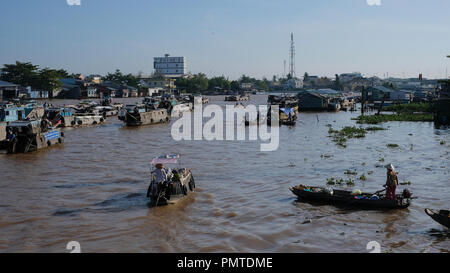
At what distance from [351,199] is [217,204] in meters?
4.55

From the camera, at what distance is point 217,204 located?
1471 centimetres

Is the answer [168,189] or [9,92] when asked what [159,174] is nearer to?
[168,189]

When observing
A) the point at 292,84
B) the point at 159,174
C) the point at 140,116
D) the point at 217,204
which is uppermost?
the point at 292,84

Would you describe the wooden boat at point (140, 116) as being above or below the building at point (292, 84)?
below

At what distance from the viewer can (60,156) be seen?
24.4m

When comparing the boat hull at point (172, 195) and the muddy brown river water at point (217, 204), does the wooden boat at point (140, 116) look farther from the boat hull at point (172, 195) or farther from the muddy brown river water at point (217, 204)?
the boat hull at point (172, 195)

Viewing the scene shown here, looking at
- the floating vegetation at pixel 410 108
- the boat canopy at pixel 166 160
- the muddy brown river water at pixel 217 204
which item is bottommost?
the muddy brown river water at pixel 217 204

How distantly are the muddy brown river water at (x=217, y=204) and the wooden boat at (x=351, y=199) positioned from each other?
0.29 m

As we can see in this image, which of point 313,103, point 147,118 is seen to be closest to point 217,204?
point 147,118

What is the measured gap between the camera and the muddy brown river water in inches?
446

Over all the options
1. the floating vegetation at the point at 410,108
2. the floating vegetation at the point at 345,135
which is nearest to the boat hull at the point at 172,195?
the floating vegetation at the point at 345,135

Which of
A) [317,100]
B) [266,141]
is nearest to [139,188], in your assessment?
[266,141]

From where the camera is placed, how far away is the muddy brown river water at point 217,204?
1132 cm

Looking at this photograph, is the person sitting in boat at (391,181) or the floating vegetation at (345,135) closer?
the person sitting in boat at (391,181)
